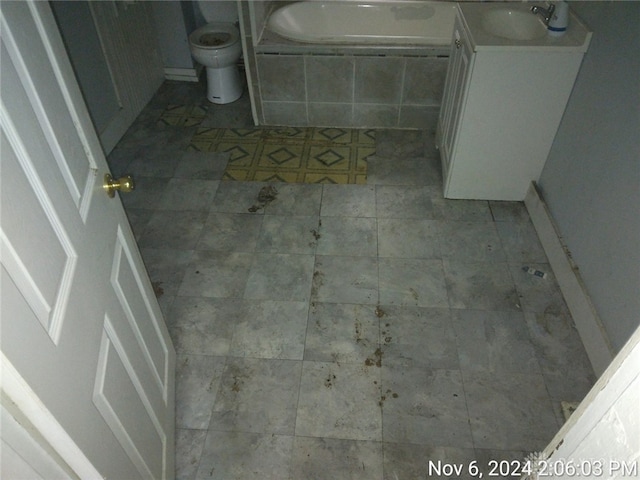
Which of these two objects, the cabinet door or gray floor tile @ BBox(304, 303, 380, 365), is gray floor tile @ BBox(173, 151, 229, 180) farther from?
the cabinet door

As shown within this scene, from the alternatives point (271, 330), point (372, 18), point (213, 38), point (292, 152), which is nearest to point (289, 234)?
point (271, 330)

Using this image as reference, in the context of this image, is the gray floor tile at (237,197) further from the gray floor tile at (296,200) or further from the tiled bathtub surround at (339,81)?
the tiled bathtub surround at (339,81)

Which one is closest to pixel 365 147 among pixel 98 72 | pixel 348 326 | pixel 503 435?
pixel 348 326

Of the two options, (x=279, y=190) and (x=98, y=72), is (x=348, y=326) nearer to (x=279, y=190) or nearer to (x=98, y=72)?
(x=279, y=190)

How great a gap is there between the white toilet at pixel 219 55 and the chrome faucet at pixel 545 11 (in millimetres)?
1859

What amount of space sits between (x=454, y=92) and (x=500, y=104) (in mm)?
297

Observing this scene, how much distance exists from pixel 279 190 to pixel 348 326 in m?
1.00

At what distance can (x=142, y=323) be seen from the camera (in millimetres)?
1278

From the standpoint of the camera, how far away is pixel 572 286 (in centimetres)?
186

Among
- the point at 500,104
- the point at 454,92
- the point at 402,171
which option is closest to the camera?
the point at 500,104

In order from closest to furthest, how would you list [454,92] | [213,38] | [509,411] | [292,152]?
[509,411] < [454,92] < [292,152] < [213,38]

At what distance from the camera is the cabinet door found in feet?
6.84

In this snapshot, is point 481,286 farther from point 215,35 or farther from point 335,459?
point 215,35

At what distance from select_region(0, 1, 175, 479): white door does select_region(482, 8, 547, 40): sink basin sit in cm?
196
